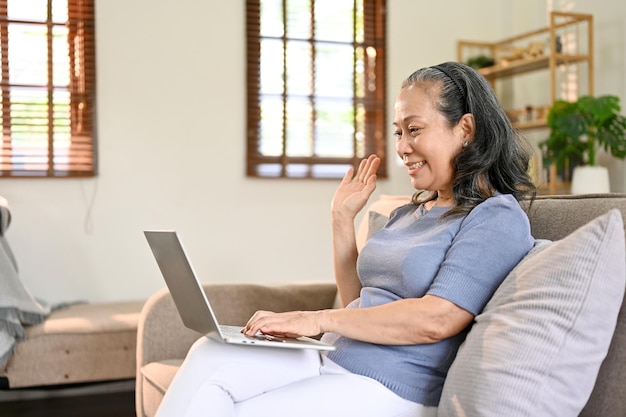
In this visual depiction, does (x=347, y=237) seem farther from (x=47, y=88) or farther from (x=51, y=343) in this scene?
(x=47, y=88)

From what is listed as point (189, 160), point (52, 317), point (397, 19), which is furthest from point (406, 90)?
point (397, 19)

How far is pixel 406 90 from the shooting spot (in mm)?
1833

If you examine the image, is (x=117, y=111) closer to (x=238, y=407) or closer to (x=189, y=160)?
(x=189, y=160)

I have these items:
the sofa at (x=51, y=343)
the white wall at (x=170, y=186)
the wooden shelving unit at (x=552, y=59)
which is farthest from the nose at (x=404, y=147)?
the wooden shelving unit at (x=552, y=59)

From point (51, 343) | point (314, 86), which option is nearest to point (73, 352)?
point (51, 343)

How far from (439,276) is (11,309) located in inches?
78.2

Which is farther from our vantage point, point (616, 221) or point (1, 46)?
point (1, 46)

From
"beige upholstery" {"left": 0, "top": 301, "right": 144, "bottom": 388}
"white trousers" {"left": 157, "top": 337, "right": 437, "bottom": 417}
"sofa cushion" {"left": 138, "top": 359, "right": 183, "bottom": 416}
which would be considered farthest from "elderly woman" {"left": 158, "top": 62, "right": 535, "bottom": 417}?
"beige upholstery" {"left": 0, "top": 301, "right": 144, "bottom": 388}

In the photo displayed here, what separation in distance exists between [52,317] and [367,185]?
1773mm

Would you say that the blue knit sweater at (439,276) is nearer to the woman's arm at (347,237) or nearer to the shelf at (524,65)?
the woman's arm at (347,237)

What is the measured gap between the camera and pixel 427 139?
180 centimetres

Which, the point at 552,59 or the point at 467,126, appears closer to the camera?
the point at 467,126

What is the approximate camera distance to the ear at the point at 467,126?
1777 millimetres

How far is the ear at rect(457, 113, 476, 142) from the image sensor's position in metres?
1.78
